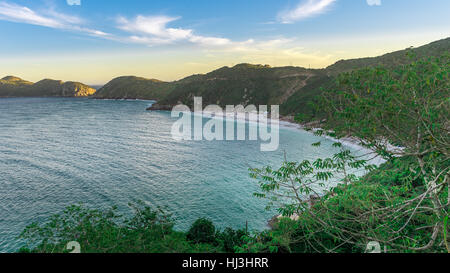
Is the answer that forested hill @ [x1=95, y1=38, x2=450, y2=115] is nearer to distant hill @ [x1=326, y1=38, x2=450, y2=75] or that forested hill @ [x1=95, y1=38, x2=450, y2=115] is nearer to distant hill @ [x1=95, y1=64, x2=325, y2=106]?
distant hill @ [x1=95, y1=64, x2=325, y2=106]

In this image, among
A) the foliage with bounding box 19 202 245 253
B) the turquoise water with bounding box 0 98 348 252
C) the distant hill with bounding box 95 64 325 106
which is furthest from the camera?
the distant hill with bounding box 95 64 325 106

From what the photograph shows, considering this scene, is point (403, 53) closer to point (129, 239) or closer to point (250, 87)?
point (250, 87)

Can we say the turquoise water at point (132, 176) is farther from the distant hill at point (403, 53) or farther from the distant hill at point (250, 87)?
the distant hill at point (250, 87)

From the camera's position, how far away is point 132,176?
118ft

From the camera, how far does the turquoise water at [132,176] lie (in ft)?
83.5

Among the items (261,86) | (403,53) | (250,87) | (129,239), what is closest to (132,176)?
(129,239)

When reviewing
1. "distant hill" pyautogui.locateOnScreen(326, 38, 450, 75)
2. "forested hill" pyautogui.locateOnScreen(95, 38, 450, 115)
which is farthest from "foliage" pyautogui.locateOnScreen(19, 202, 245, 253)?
"forested hill" pyautogui.locateOnScreen(95, 38, 450, 115)

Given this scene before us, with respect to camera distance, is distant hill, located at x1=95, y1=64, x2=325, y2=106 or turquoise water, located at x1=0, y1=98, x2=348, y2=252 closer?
turquoise water, located at x1=0, y1=98, x2=348, y2=252

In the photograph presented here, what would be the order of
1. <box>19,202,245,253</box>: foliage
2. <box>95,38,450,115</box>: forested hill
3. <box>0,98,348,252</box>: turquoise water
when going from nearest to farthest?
<box>19,202,245,253</box>: foliage → <box>0,98,348,252</box>: turquoise water → <box>95,38,450,115</box>: forested hill

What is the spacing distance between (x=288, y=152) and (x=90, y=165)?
39.3 metres

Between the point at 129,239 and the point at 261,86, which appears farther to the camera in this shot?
the point at 261,86

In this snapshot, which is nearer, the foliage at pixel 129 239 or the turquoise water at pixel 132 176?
the foliage at pixel 129 239

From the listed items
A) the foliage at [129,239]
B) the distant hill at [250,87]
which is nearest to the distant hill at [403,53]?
the distant hill at [250,87]

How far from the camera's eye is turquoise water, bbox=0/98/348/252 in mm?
25453
